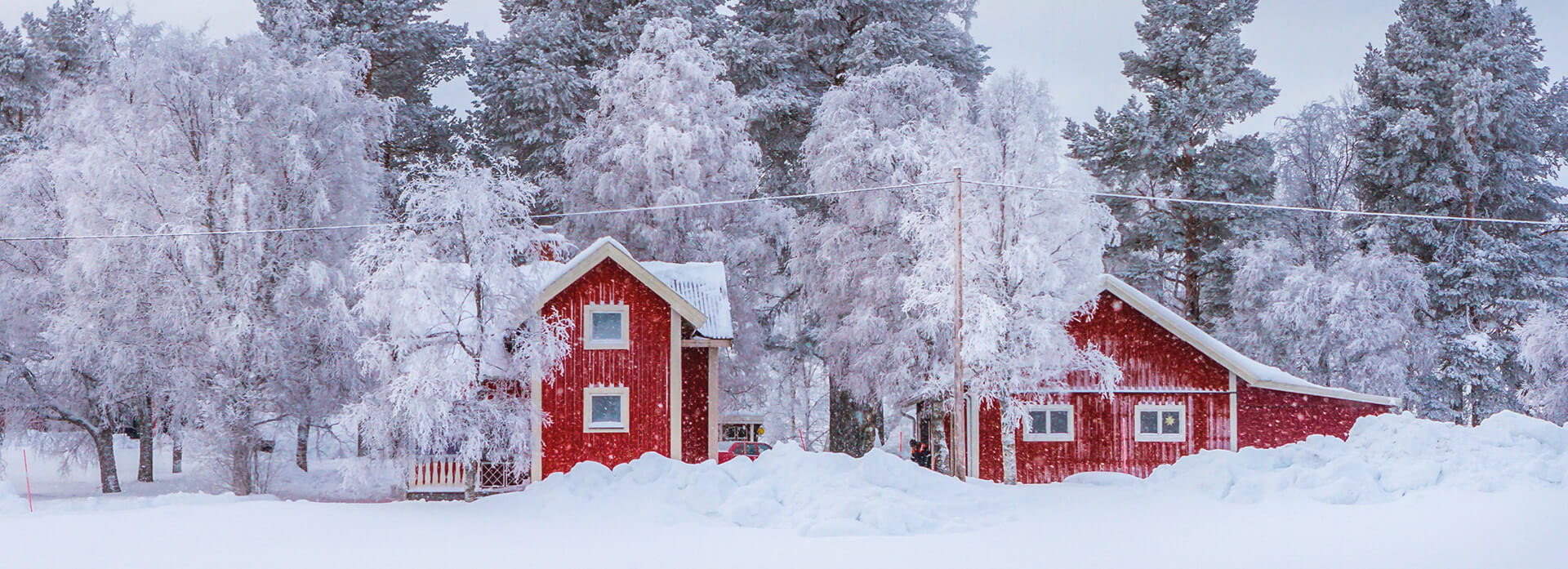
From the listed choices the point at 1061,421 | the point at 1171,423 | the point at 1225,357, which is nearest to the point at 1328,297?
the point at 1225,357

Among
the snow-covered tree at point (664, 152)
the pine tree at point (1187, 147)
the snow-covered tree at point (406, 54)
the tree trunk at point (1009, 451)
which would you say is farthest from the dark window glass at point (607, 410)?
the pine tree at point (1187, 147)

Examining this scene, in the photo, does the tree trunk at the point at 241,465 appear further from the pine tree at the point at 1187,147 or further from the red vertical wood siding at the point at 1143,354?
the pine tree at the point at 1187,147

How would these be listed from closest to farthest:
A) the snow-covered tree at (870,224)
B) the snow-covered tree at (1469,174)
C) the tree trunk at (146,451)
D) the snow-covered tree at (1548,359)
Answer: the tree trunk at (146,451)
the snow-covered tree at (870,224)
the snow-covered tree at (1548,359)
the snow-covered tree at (1469,174)

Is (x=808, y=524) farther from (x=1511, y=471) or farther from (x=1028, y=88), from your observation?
(x=1028, y=88)

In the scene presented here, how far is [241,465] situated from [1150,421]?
20356mm

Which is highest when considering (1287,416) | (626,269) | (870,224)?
(870,224)

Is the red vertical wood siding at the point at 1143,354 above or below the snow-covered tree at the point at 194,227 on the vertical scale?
below

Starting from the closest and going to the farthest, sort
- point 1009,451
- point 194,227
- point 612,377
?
point 194,227, point 1009,451, point 612,377

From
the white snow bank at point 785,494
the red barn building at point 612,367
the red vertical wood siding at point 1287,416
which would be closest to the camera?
the white snow bank at point 785,494

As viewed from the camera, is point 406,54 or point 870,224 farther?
point 406,54

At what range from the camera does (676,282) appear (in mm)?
29391

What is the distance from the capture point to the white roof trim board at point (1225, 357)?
2792cm

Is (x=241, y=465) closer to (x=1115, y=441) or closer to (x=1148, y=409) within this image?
(x=1115, y=441)

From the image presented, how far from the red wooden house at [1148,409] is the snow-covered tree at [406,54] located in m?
22.0
